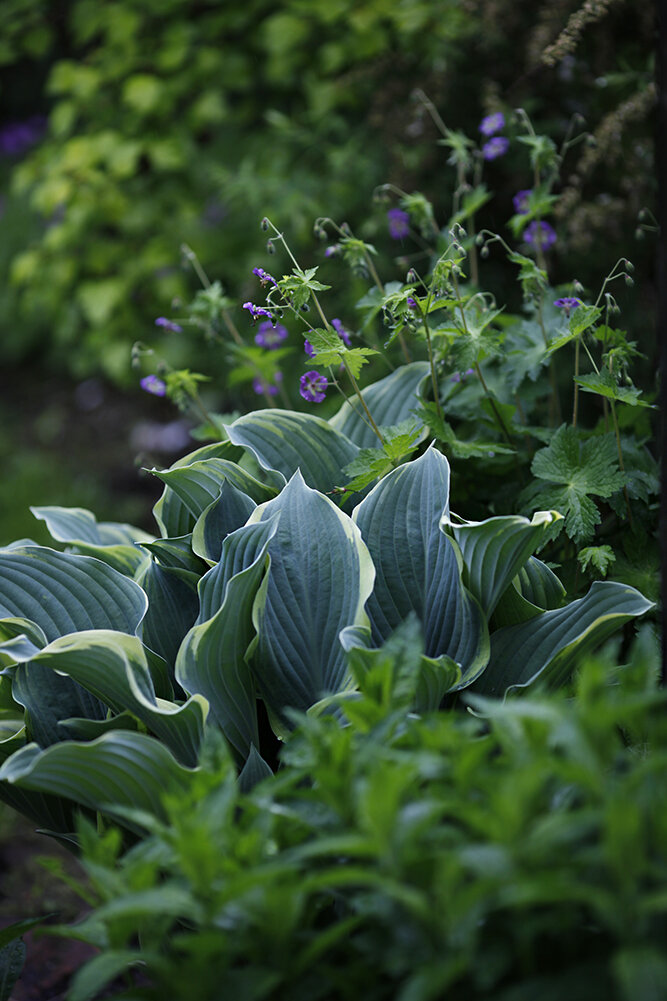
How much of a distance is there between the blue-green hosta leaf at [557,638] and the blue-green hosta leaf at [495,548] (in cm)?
9

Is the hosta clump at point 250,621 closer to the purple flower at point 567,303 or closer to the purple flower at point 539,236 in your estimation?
the purple flower at point 567,303

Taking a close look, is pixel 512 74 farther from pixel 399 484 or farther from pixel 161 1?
pixel 399 484

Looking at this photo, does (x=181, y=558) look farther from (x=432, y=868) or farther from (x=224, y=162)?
(x=224, y=162)

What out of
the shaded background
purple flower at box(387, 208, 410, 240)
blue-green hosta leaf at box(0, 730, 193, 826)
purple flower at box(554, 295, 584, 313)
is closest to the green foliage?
blue-green hosta leaf at box(0, 730, 193, 826)

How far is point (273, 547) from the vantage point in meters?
1.44

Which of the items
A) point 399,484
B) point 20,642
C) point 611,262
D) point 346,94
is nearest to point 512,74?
point 346,94

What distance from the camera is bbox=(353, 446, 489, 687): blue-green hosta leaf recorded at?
145 cm

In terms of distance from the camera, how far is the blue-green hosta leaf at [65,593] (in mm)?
1489

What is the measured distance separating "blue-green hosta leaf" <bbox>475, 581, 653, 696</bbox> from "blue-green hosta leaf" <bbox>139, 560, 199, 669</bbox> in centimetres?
55

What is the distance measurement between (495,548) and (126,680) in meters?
0.59

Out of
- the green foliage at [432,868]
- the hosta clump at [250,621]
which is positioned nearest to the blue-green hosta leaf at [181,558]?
the hosta clump at [250,621]

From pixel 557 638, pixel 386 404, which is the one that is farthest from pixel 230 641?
pixel 386 404

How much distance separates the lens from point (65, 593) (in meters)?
1.51

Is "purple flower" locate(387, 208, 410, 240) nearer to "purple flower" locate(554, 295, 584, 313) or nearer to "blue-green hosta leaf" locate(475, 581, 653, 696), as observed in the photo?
"purple flower" locate(554, 295, 584, 313)
